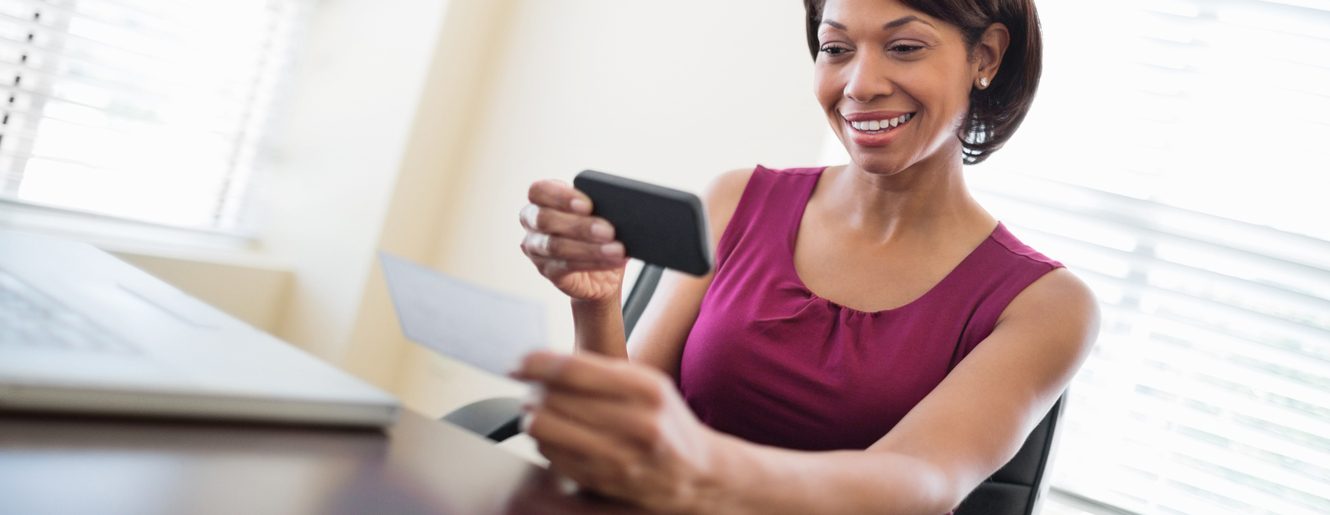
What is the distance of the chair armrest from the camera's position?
1.12 meters

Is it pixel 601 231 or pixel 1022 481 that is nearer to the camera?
pixel 601 231

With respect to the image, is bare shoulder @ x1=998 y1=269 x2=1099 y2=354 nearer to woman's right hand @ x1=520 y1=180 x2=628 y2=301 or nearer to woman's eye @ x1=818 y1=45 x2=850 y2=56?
woman's eye @ x1=818 y1=45 x2=850 y2=56

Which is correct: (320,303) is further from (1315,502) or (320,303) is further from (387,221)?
(1315,502)

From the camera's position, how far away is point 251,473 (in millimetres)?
523

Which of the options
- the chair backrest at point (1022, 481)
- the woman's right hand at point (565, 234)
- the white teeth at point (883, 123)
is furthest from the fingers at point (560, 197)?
the chair backrest at point (1022, 481)

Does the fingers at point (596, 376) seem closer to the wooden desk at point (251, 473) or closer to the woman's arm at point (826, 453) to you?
the woman's arm at point (826, 453)

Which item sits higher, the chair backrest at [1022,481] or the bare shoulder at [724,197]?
the bare shoulder at [724,197]

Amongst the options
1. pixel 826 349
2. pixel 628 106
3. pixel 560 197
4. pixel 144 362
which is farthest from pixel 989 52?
pixel 628 106

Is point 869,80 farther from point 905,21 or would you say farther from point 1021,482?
point 1021,482

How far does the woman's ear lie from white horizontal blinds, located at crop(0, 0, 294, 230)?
6.20 feet

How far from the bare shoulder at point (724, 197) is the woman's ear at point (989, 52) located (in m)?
0.36

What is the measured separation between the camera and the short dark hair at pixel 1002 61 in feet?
3.58

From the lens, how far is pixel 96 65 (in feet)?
6.77

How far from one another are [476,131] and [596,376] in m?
2.08
